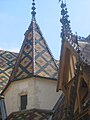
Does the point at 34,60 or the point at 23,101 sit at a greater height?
the point at 34,60

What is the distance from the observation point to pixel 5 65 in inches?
603

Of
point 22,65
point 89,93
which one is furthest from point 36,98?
point 89,93

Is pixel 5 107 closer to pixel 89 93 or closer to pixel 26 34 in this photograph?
pixel 26 34

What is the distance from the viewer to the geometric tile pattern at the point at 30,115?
37.0ft

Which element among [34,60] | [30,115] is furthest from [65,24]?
[34,60]

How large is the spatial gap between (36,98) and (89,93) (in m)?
5.45

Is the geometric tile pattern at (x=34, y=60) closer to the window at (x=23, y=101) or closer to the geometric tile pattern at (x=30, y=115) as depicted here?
the window at (x=23, y=101)

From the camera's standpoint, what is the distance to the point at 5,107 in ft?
42.8

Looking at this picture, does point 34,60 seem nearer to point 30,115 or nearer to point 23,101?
point 23,101

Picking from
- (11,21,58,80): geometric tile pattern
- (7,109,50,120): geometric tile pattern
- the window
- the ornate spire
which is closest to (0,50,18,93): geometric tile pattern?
(11,21,58,80): geometric tile pattern

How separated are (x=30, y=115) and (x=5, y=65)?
4268 mm

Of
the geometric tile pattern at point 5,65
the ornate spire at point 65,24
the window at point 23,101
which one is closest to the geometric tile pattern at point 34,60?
the window at point 23,101

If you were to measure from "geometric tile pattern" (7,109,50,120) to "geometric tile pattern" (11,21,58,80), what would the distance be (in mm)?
1234

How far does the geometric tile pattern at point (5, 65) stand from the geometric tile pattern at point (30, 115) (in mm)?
2296
